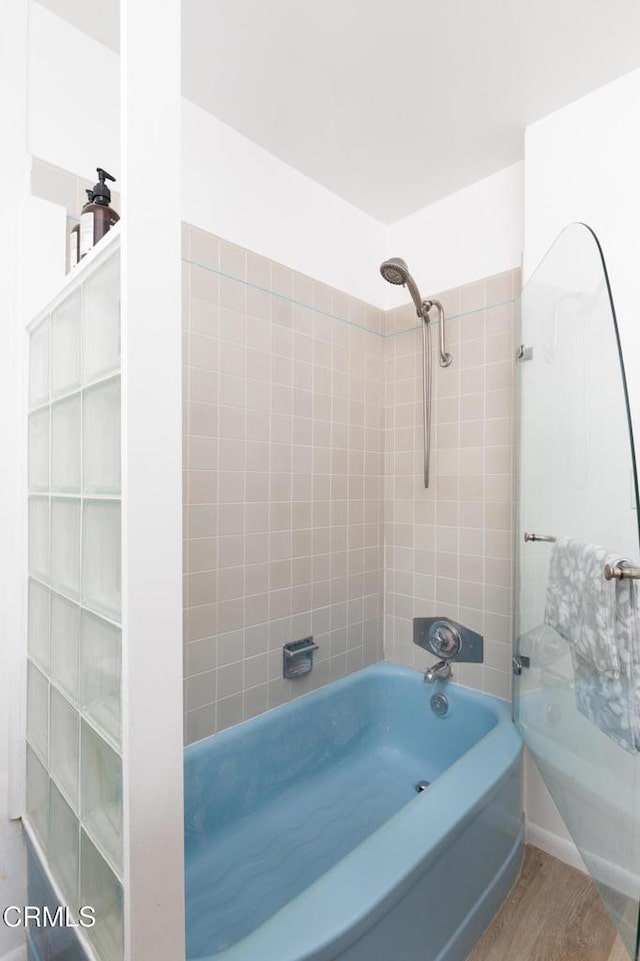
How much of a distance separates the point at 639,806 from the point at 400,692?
1201 mm

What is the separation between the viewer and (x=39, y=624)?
44.2 inches

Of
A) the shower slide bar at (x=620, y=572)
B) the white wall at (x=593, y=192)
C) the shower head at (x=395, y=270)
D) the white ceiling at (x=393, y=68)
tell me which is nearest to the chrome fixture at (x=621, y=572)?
the shower slide bar at (x=620, y=572)

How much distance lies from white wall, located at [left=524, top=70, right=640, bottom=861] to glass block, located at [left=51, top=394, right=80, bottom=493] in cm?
149

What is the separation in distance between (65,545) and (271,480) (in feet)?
2.72

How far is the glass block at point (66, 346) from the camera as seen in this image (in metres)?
0.90

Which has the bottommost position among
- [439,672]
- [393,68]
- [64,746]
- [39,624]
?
[439,672]

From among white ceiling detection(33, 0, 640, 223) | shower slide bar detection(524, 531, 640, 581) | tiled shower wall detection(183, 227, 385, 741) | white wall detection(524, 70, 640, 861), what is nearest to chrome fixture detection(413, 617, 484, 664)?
tiled shower wall detection(183, 227, 385, 741)

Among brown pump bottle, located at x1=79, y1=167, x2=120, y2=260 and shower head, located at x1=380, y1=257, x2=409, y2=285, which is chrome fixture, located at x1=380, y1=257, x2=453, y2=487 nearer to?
shower head, located at x1=380, y1=257, x2=409, y2=285

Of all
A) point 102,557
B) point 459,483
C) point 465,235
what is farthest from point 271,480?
point 465,235

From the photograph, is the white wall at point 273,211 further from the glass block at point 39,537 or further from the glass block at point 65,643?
the glass block at point 65,643

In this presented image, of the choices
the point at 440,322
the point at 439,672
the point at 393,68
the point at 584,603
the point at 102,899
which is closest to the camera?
the point at 102,899

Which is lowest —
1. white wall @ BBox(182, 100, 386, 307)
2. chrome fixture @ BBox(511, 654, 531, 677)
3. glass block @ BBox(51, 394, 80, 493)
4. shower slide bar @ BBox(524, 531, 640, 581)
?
chrome fixture @ BBox(511, 654, 531, 677)

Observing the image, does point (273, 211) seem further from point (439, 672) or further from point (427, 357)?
point (439, 672)

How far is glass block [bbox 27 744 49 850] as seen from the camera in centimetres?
105
